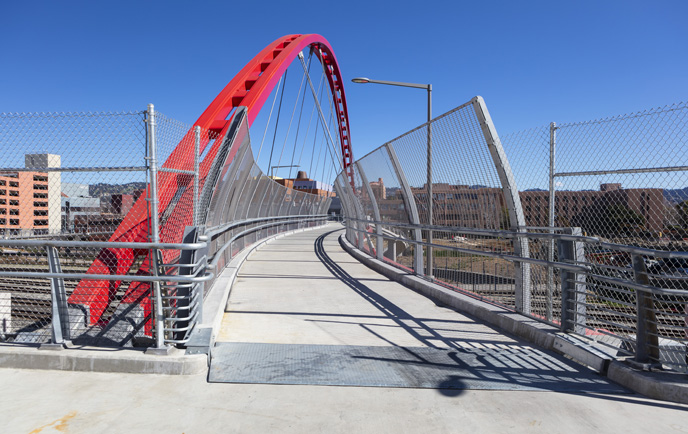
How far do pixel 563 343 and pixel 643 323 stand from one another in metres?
0.81

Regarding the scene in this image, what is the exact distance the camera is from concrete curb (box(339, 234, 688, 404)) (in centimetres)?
336

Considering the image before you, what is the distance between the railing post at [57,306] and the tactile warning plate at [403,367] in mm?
1236

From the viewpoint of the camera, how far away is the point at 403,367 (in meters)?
3.95

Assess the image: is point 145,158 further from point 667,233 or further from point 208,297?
point 667,233

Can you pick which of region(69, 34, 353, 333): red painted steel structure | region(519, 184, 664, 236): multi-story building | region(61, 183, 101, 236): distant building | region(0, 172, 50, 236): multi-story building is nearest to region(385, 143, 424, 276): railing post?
region(519, 184, 664, 236): multi-story building

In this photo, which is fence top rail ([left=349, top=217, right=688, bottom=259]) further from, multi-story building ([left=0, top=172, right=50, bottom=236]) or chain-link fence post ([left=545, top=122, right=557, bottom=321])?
multi-story building ([left=0, top=172, right=50, bottom=236])

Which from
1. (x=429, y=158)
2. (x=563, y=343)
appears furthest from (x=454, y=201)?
(x=563, y=343)

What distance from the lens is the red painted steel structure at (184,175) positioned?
5.51m

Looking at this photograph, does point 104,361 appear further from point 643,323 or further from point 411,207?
point 411,207

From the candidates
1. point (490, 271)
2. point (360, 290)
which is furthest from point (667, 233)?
point (360, 290)

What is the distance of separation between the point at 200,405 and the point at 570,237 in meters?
3.33

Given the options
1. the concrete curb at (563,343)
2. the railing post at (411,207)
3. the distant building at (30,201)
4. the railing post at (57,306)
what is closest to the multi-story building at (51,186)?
the distant building at (30,201)

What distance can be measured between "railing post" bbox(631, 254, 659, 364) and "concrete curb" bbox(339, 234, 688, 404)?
14 cm

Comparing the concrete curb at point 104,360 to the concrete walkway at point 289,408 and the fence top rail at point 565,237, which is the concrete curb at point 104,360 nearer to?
the concrete walkway at point 289,408
